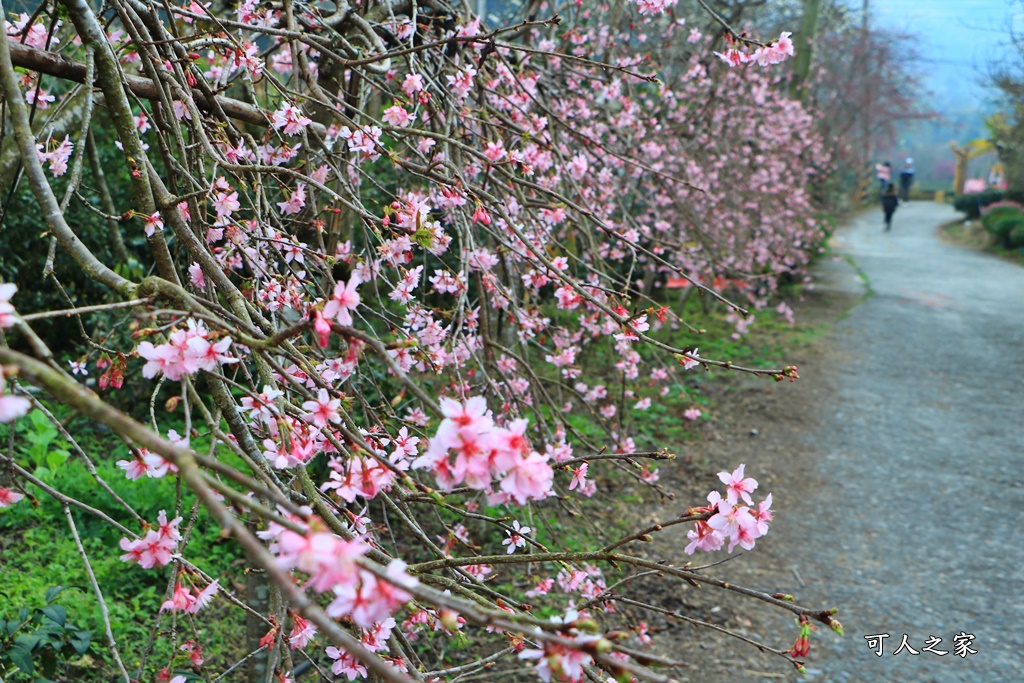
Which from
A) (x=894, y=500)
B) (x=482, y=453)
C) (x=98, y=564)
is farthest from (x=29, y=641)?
(x=894, y=500)

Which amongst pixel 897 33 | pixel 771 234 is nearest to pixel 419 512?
pixel 771 234

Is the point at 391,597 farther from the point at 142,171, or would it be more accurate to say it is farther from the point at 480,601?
the point at 142,171

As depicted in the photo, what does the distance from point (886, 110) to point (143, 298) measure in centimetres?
3543

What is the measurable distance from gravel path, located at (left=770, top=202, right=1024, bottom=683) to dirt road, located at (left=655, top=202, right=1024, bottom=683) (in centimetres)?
1

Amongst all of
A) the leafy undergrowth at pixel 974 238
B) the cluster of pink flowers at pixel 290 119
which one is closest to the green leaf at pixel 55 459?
the cluster of pink flowers at pixel 290 119

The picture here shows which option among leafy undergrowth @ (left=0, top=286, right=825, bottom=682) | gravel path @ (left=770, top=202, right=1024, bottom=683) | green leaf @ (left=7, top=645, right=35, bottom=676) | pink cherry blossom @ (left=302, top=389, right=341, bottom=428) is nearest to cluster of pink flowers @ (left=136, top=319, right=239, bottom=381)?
pink cherry blossom @ (left=302, top=389, right=341, bottom=428)

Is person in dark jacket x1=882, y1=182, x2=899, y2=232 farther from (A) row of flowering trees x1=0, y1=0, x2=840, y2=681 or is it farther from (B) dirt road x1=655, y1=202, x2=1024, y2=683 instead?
(A) row of flowering trees x1=0, y1=0, x2=840, y2=681

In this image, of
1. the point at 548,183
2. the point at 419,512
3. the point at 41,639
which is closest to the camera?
the point at 41,639

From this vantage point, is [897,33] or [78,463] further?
[897,33]

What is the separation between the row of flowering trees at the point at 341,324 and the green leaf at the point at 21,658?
40 cm

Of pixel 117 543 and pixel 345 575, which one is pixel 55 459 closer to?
pixel 117 543

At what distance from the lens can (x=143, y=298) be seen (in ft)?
3.87

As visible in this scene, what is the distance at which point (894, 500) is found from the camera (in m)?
5.17

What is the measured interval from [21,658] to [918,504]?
485cm
